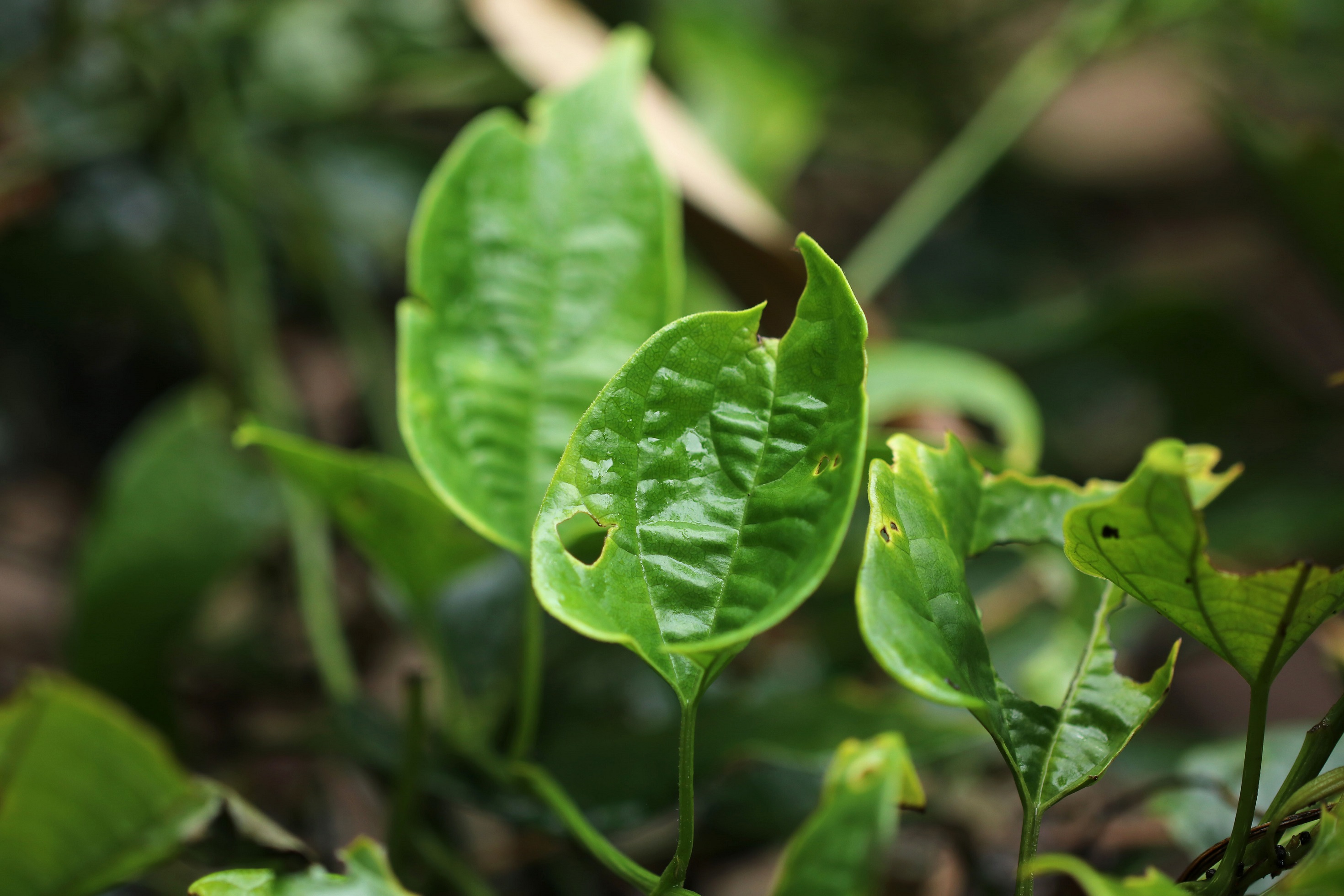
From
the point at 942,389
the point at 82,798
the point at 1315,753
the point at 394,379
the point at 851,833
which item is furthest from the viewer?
the point at 394,379

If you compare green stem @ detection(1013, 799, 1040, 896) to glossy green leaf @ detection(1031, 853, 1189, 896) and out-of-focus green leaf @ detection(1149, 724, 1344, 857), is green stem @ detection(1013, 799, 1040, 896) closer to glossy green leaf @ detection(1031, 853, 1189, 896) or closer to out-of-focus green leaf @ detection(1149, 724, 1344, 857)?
glossy green leaf @ detection(1031, 853, 1189, 896)

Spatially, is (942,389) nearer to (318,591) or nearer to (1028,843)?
(1028,843)

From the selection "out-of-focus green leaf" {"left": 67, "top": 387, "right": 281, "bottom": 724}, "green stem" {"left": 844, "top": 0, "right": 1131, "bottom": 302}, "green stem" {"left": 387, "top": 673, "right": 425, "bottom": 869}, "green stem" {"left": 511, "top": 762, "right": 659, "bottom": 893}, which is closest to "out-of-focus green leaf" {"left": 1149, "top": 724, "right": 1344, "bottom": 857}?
"green stem" {"left": 511, "top": 762, "right": 659, "bottom": 893}

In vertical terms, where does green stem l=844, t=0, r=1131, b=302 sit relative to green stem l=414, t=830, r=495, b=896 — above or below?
above

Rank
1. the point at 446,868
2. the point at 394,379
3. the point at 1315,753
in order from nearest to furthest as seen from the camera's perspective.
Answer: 1. the point at 1315,753
2. the point at 446,868
3. the point at 394,379

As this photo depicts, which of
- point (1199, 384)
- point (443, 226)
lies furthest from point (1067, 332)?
point (443, 226)

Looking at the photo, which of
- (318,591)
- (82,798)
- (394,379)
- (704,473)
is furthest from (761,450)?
(394,379)
